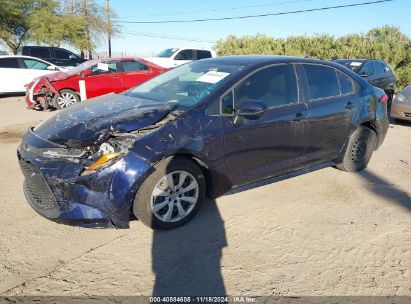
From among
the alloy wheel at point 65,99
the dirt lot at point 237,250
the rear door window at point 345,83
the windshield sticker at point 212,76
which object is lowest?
the dirt lot at point 237,250

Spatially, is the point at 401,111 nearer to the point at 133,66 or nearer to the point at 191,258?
the point at 133,66

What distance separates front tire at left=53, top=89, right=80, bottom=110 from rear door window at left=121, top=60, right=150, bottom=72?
1.70 meters

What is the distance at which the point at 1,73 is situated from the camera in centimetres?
1247

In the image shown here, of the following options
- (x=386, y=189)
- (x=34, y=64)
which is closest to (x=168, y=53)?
(x=34, y=64)

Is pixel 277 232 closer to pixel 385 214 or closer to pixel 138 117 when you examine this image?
pixel 385 214

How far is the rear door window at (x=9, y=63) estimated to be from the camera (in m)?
12.5

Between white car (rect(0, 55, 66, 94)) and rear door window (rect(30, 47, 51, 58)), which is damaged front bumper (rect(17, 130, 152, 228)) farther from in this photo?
rear door window (rect(30, 47, 51, 58))

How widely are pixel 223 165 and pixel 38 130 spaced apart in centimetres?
186

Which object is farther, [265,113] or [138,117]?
[265,113]

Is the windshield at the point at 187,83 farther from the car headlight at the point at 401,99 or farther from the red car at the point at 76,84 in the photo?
the car headlight at the point at 401,99

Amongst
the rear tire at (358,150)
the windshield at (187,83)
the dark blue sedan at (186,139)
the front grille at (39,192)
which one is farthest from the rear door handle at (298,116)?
the front grille at (39,192)

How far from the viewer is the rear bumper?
8508mm

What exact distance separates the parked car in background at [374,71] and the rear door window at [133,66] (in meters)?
5.95

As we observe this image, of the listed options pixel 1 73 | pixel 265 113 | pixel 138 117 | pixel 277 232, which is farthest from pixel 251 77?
pixel 1 73
